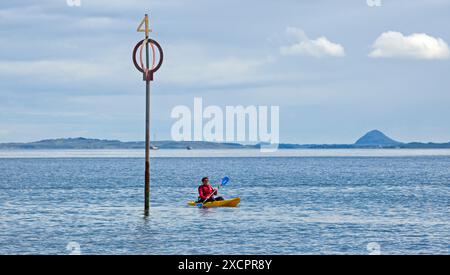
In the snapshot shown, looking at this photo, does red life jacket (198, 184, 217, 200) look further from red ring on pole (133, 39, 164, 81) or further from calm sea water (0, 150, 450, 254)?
red ring on pole (133, 39, 164, 81)

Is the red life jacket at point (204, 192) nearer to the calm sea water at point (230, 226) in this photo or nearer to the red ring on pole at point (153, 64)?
the calm sea water at point (230, 226)

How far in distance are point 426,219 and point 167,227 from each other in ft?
45.9

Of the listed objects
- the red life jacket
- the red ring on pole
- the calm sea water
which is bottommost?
the calm sea water

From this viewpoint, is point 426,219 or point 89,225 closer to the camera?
point 89,225

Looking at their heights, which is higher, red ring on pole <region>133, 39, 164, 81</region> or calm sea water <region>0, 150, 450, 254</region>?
red ring on pole <region>133, 39, 164, 81</region>

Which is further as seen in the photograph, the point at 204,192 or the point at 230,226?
the point at 204,192

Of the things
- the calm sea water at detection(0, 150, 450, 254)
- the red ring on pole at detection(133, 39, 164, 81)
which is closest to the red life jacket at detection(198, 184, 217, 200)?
the calm sea water at detection(0, 150, 450, 254)

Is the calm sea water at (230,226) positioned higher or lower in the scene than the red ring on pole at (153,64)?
lower

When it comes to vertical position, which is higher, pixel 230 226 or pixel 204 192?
pixel 204 192

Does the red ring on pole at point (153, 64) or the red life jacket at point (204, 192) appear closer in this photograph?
the red ring on pole at point (153, 64)

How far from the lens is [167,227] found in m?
33.6

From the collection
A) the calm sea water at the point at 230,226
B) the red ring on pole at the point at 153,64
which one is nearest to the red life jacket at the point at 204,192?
the calm sea water at the point at 230,226

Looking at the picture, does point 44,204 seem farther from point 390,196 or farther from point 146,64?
point 390,196
